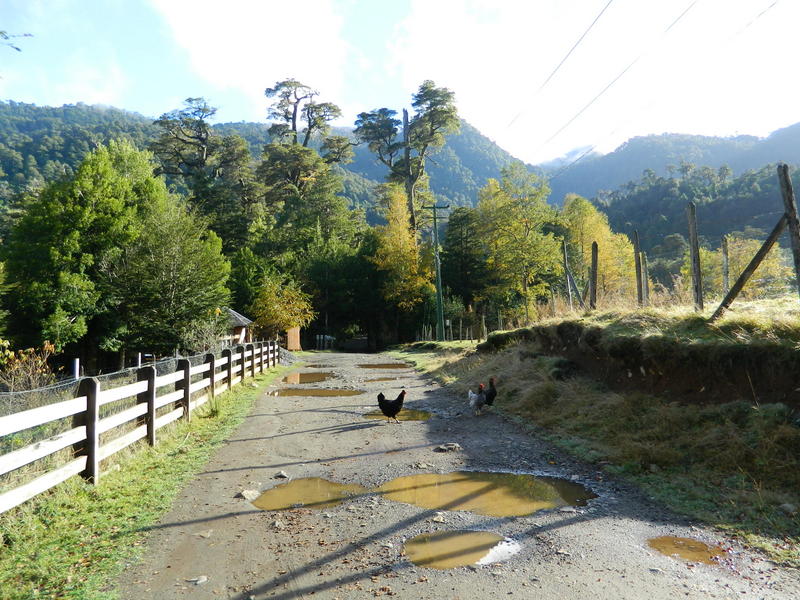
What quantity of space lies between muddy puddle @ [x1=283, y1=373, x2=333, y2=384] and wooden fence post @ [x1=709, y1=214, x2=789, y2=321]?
11930 millimetres

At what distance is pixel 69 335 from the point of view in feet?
78.9

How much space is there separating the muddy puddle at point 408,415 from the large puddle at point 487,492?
359cm

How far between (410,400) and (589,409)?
4771 mm

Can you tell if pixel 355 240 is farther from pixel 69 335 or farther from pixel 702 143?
pixel 702 143

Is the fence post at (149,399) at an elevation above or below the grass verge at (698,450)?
above

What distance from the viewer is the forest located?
23.8m

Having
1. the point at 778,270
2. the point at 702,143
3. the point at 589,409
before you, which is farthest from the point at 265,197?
the point at 702,143

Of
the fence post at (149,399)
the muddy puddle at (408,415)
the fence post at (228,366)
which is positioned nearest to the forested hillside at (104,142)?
the fence post at (228,366)

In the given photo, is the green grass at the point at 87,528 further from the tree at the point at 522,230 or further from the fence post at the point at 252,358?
the tree at the point at 522,230

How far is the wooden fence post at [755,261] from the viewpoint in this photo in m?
6.35

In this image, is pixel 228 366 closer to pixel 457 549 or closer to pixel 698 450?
pixel 457 549

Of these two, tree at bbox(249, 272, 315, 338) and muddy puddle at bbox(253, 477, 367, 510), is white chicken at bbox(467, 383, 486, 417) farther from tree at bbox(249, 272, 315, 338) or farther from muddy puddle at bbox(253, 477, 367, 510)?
tree at bbox(249, 272, 315, 338)

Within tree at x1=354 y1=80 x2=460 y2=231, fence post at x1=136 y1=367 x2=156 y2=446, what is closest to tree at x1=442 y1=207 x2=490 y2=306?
tree at x1=354 y1=80 x2=460 y2=231

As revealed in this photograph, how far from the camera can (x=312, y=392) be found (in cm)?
1334
